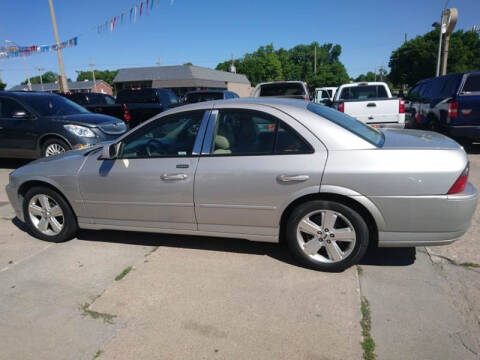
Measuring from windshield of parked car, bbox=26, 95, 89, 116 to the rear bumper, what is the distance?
7398 mm

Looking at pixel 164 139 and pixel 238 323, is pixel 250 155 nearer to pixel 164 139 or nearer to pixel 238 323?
pixel 164 139

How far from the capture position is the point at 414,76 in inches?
1937

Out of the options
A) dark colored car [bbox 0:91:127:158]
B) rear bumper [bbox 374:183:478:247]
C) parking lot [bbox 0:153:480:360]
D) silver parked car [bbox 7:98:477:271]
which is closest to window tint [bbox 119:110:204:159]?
silver parked car [bbox 7:98:477:271]

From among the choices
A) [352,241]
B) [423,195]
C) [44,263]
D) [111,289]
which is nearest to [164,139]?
[111,289]

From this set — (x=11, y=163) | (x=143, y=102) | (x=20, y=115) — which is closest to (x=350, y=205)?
(x=20, y=115)

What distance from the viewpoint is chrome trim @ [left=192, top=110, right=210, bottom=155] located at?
340 centimetres

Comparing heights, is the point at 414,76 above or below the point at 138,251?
above

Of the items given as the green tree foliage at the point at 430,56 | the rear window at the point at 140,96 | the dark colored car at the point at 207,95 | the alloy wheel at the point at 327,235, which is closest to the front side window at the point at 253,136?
the alloy wheel at the point at 327,235

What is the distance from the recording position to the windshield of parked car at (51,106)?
24.9 feet

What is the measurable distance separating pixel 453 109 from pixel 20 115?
9372mm

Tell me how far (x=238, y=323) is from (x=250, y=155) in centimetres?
146

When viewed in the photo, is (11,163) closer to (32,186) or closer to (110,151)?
(32,186)

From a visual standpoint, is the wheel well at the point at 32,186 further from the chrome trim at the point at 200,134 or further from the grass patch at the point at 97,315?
the chrome trim at the point at 200,134

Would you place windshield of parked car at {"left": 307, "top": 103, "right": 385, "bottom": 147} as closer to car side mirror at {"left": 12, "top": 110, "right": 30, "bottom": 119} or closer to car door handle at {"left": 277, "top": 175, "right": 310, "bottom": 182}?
car door handle at {"left": 277, "top": 175, "right": 310, "bottom": 182}
